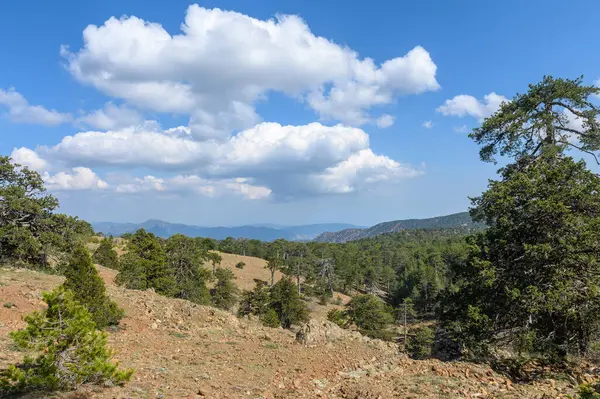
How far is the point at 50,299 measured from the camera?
671 cm

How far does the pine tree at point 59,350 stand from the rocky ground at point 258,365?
59cm

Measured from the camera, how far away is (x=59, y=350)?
665 cm

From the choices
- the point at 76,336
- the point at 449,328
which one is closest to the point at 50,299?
the point at 76,336

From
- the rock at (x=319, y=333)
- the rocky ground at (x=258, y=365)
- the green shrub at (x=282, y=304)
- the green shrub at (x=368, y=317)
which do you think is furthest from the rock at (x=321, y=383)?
the green shrub at (x=368, y=317)

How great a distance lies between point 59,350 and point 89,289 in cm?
792

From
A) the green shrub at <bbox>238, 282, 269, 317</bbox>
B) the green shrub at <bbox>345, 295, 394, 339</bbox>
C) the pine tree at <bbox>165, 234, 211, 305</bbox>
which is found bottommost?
the green shrub at <bbox>345, 295, 394, 339</bbox>

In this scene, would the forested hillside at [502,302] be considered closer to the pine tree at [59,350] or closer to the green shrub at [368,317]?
the pine tree at [59,350]

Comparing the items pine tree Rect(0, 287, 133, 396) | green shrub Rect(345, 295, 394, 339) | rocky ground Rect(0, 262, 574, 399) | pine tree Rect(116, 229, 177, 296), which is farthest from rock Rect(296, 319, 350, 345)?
green shrub Rect(345, 295, 394, 339)

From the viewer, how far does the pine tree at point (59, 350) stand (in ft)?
20.8

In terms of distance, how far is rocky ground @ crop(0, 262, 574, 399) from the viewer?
346 inches

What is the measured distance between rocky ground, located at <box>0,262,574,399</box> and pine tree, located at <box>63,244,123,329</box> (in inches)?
29.1

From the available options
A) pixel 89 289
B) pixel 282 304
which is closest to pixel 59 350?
pixel 89 289

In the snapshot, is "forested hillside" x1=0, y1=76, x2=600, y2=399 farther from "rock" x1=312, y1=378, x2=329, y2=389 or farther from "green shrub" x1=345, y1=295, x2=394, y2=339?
"green shrub" x1=345, y1=295, x2=394, y2=339

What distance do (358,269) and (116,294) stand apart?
291 feet
